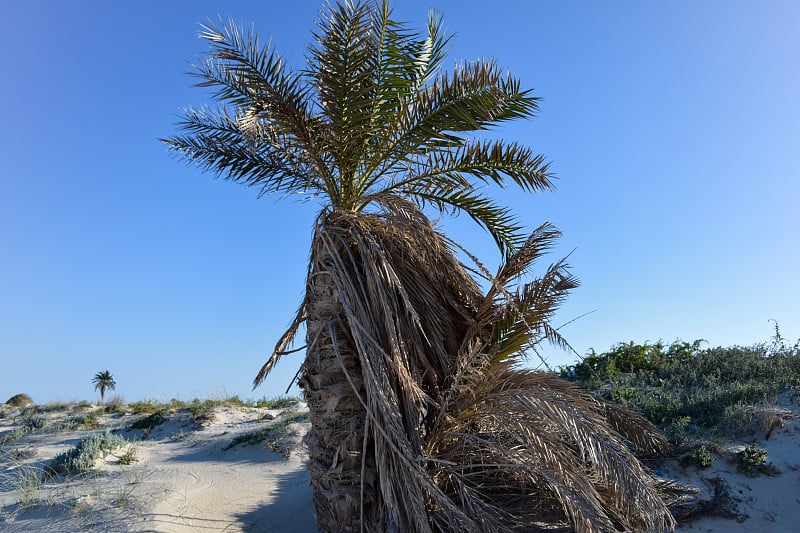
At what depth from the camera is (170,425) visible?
41.6 ft

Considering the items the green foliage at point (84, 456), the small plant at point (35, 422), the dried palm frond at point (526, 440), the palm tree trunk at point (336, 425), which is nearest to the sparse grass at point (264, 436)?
the green foliage at point (84, 456)

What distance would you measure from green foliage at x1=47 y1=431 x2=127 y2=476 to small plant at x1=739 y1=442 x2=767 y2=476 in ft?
30.9

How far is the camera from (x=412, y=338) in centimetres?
563

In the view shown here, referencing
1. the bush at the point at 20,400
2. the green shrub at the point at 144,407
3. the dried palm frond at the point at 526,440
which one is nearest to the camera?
the dried palm frond at the point at 526,440

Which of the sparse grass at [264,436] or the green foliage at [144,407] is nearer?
the sparse grass at [264,436]

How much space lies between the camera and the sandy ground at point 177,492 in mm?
6605

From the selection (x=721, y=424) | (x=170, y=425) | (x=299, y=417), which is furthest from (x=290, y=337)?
(x=170, y=425)

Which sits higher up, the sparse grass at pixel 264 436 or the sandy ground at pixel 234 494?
the sparse grass at pixel 264 436

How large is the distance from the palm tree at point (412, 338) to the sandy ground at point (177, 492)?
1.78m

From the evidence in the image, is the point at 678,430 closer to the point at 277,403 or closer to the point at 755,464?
the point at 755,464

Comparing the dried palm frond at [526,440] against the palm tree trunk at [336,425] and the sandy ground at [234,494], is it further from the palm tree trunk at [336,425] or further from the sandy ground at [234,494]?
the sandy ground at [234,494]

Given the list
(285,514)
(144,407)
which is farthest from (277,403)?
(285,514)

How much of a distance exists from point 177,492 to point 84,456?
2497mm

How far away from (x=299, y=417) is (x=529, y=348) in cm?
724
